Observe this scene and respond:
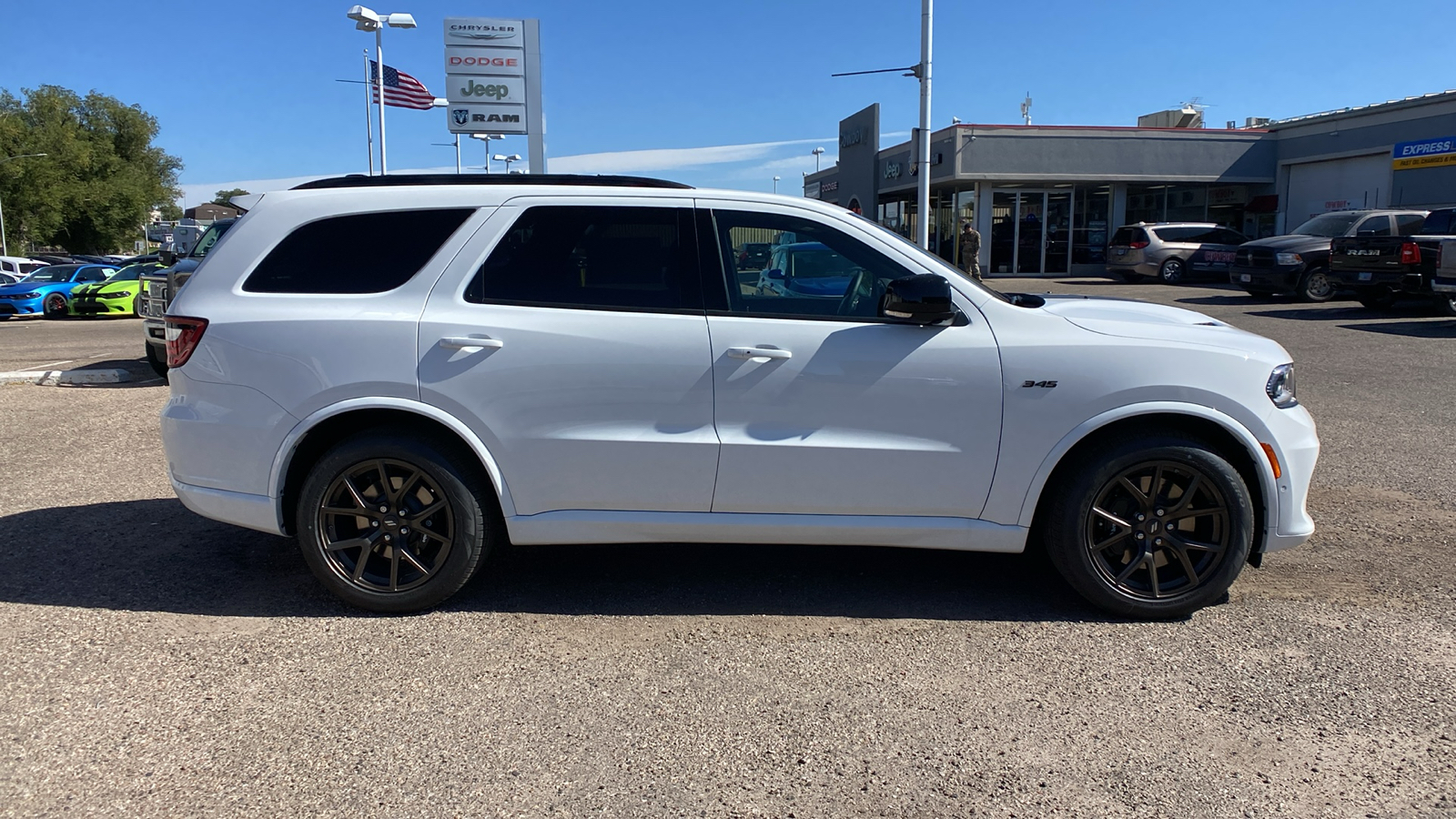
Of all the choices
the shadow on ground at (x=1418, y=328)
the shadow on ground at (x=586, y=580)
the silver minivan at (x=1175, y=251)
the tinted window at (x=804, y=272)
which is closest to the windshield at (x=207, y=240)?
the shadow on ground at (x=586, y=580)

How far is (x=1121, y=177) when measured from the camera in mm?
31297

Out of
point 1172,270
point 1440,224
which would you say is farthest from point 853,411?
point 1172,270

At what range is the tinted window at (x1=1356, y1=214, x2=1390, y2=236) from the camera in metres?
17.8

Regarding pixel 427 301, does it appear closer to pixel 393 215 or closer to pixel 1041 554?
pixel 393 215

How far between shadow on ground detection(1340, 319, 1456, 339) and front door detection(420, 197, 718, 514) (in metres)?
14.3

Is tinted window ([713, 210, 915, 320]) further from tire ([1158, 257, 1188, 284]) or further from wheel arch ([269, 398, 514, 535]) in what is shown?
tire ([1158, 257, 1188, 284])

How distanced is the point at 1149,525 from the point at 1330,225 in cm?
1976

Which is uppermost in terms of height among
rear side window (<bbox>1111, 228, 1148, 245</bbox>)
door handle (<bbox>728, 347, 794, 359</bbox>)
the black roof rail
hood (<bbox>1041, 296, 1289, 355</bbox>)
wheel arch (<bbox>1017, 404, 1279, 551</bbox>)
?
rear side window (<bbox>1111, 228, 1148, 245</bbox>)

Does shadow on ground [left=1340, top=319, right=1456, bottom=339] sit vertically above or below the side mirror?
below

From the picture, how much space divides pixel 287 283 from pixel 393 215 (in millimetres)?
528

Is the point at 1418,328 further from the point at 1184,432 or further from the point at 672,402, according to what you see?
the point at 672,402

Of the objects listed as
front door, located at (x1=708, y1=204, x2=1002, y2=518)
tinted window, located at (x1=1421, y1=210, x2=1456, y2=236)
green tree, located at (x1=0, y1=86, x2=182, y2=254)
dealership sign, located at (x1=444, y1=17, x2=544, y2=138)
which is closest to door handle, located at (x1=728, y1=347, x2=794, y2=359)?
front door, located at (x1=708, y1=204, x2=1002, y2=518)

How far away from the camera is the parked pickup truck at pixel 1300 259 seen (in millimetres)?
19156

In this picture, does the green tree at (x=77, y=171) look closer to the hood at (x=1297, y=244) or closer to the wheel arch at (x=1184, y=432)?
the hood at (x=1297, y=244)
